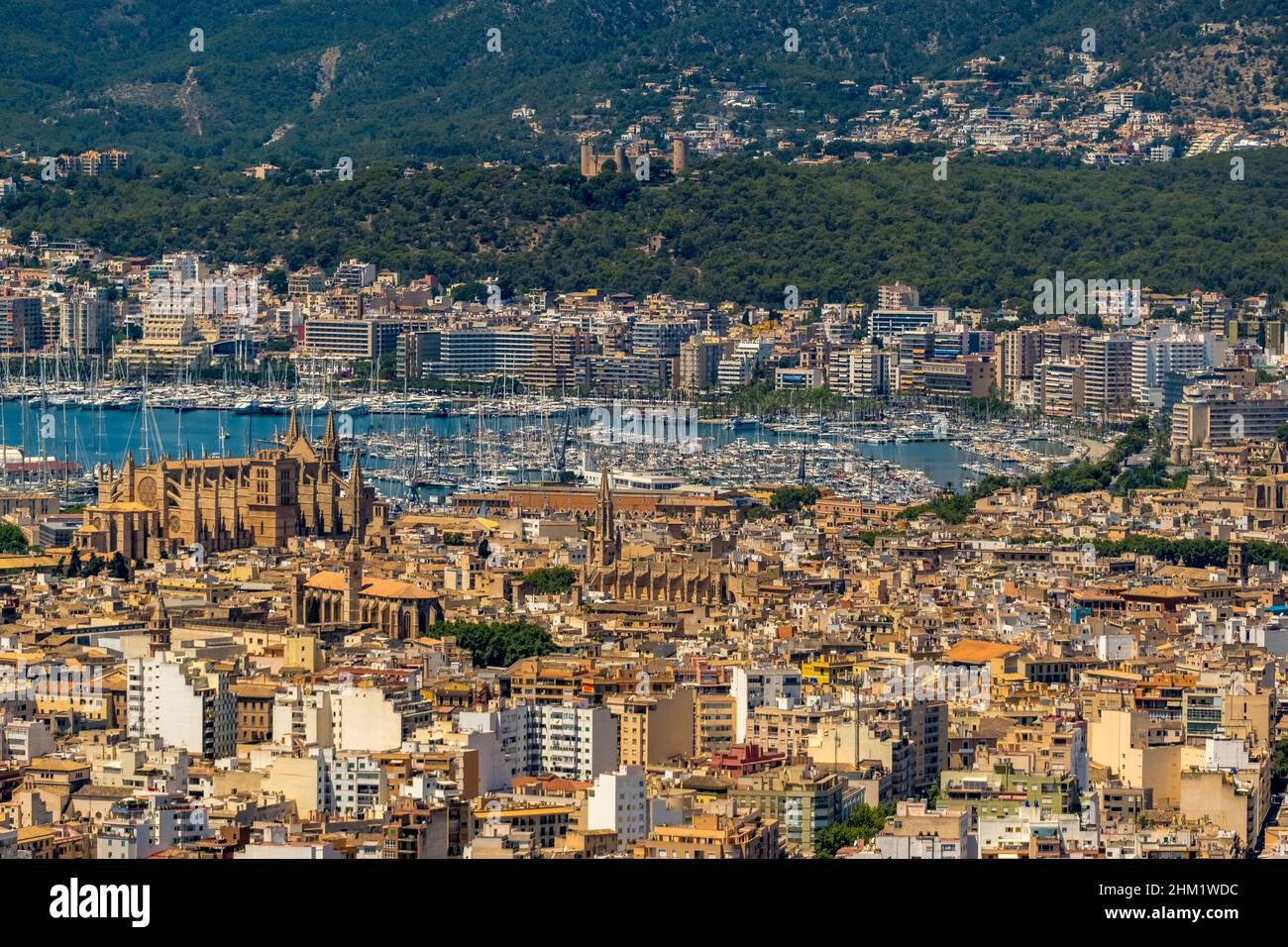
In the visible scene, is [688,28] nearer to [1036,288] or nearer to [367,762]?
[1036,288]

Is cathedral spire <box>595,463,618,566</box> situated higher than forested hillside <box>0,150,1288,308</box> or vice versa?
forested hillside <box>0,150,1288,308</box>

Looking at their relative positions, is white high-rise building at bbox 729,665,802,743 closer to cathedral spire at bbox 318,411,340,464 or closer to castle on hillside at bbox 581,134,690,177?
cathedral spire at bbox 318,411,340,464

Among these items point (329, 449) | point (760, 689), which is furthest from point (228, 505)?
point (760, 689)

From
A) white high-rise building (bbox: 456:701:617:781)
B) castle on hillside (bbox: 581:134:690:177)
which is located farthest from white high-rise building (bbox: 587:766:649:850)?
castle on hillside (bbox: 581:134:690:177)

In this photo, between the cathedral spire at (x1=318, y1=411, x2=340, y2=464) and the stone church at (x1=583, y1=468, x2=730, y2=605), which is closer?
the stone church at (x1=583, y1=468, x2=730, y2=605)
